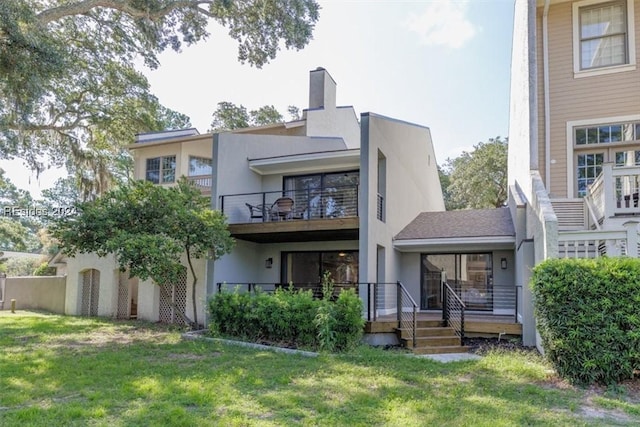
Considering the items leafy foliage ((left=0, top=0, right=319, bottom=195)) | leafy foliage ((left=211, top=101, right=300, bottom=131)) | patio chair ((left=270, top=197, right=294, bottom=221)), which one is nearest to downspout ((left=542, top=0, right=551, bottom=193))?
patio chair ((left=270, top=197, right=294, bottom=221))

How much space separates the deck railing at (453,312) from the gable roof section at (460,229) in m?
1.77

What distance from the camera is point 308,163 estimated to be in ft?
43.8

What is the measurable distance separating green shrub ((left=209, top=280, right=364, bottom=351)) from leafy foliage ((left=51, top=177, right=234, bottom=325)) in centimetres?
143

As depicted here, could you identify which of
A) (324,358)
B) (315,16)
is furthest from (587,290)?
(315,16)

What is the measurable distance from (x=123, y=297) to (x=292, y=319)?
826cm

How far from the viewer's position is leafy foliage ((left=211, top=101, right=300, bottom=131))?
93.7 feet

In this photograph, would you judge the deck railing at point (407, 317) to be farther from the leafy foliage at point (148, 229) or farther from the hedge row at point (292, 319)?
the leafy foliage at point (148, 229)

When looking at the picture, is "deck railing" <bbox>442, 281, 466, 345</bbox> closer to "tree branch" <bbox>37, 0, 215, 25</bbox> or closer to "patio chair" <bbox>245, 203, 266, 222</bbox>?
"patio chair" <bbox>245, 203, 266, 222</bbox>

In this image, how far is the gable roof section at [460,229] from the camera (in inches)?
472

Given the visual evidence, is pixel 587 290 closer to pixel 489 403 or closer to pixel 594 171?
pixel 489 403

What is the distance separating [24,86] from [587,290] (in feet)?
42.2

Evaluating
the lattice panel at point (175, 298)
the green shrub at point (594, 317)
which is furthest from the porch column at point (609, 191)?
the lattice panel at point (175, 298)

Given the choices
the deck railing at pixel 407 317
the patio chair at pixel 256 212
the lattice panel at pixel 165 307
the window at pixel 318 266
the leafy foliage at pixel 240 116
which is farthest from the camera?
the leafy foliage at pixel 240 116

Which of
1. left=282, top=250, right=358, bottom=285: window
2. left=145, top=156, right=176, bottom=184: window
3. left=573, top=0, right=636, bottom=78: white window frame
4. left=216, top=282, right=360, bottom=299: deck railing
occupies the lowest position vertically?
left=216, top=282, right=360, bottom=299: deck railing
